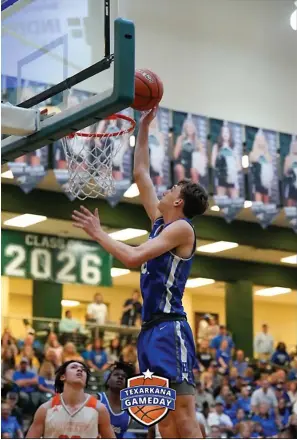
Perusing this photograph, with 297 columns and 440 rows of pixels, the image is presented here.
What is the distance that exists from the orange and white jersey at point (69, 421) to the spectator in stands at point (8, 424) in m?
4.35

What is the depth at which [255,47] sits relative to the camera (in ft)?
51.8

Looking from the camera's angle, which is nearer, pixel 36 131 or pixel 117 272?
pixel 36 131

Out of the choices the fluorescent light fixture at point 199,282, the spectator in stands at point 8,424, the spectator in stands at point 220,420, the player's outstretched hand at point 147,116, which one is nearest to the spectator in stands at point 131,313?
the spectator in stands at point 220,420

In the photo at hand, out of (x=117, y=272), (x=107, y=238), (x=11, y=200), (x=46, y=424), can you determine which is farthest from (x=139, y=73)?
(x=117, y=272)

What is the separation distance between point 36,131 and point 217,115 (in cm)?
1071

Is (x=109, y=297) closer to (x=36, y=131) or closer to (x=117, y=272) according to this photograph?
(x=117, y=272)

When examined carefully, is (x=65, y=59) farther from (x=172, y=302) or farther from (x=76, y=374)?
(x=76, y=374)

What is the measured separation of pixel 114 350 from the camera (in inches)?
637

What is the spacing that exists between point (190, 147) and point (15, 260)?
12.2 feet

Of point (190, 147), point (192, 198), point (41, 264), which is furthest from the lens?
point (41, 264)

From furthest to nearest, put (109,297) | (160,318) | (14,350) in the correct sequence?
(109,297) < (14,350) < (160,318)

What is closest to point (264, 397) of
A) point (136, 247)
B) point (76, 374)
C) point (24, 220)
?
point (24, 220)

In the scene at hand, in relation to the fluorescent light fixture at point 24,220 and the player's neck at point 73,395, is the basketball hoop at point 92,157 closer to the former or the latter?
the player's neck at point 73,395

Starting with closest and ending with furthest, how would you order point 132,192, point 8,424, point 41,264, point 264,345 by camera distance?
point 8,424 → point 41,264 → point 132,192 → point 264,345
